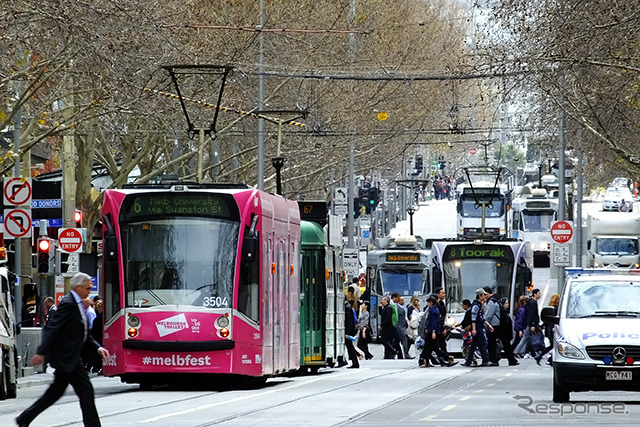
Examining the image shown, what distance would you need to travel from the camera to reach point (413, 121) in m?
74.6

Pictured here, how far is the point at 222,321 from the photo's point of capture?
73.3 feet

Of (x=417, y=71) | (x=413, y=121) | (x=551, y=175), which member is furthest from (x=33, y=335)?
(x=551, y=175)

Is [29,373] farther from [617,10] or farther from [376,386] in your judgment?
[617,10]

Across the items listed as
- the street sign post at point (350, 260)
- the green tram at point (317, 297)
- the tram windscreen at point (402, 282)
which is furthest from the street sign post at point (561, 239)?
the green tram at point (317, 297)

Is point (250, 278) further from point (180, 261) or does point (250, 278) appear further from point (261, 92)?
point (261, 92)

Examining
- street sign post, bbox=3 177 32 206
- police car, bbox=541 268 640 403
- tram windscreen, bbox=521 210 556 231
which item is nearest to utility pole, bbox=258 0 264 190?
street sign post, bbox=3 177 32 206

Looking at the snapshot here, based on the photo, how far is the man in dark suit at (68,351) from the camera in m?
14.3

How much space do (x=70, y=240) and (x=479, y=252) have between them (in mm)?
11887

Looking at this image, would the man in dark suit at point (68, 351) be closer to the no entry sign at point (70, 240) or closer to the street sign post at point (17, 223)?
the street sign post at point (17, 223)

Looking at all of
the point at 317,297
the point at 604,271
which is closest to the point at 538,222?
the point at 604,271

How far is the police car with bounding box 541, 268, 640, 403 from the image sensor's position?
18.9 metres

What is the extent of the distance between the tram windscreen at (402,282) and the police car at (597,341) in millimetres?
28901

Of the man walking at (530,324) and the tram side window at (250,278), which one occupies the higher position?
the tram side window at (250,278)

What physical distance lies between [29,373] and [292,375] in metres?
5.87
